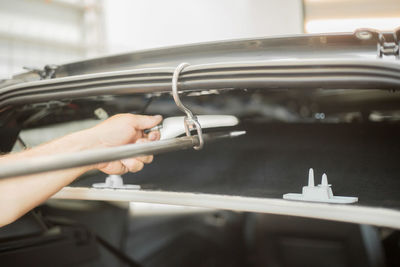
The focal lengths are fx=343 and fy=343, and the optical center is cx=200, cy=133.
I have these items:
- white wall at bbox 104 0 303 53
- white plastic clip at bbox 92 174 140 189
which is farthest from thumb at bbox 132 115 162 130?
white wall at bbox 104 0 303 53

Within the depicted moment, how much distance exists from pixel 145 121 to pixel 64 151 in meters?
0.19

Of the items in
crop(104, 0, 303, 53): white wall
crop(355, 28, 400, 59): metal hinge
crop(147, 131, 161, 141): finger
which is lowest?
crop(147, 131, 161, 141): finger

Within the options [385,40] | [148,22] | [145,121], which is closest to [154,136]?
[145,121]

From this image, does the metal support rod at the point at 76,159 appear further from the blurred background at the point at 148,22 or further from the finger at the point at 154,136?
the blurred background at the point at 148,22

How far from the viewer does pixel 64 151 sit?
29.6 inches

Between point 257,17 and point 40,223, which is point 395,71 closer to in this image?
point 40,223

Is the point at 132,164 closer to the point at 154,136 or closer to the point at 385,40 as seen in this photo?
the point at 154,136

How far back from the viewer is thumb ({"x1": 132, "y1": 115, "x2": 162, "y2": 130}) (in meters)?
0.78

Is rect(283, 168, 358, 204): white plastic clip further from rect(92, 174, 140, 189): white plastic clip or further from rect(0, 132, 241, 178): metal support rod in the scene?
rect(92, 174, 140, 189): white plastic clip

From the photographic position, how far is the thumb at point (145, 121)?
0.78 meters

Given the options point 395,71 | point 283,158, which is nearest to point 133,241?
point 283,158

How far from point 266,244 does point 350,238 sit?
12.5 inches

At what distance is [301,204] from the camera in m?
0.55

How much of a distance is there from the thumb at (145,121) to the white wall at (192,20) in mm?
1189
